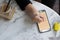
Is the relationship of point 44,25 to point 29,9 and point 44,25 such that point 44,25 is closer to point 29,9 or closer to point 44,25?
point 44,25

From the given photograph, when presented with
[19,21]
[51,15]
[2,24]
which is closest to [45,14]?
[51,15]

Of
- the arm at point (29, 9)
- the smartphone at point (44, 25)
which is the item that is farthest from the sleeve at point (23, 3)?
the smartphone at point (44, 25)

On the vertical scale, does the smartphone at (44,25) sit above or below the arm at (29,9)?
below

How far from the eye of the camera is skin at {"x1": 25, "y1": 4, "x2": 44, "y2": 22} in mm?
836

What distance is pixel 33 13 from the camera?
0.86m

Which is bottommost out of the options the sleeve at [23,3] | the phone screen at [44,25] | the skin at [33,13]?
the phone screen at [44,25]

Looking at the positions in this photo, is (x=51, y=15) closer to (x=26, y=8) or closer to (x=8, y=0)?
(x=26, y=8)

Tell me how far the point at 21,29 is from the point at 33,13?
0.12m

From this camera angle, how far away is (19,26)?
84cm

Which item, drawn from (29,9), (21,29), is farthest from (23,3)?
(21,29)

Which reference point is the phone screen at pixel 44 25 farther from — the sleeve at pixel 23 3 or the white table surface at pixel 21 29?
the sleeve at pixel 23 3

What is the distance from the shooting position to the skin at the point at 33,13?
2.74 feet

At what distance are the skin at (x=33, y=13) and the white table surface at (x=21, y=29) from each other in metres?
0.03

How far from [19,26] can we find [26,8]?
14 cm
